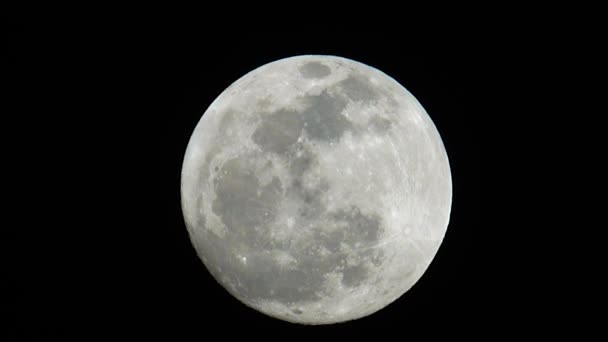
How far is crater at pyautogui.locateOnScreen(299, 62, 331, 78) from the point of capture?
176 inches

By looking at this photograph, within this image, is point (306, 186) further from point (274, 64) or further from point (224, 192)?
point (274, 64)

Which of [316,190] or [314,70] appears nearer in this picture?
[316,190]

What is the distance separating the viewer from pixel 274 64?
479 centimetres

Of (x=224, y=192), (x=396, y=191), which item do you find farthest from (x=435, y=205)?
(x=224, y=192)

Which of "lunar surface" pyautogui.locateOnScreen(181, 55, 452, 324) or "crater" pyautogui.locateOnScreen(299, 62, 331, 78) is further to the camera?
"crater" pyautogui.locateOnScreen(299, 62, 331, 78)

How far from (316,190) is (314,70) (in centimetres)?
108

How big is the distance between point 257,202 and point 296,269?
608 mm

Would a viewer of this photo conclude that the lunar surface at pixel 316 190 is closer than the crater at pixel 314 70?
Yes

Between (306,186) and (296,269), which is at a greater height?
(306,186)

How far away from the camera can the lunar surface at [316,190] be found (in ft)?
13.4

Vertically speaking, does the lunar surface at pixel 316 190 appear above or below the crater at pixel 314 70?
below

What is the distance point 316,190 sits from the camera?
13.3 feet

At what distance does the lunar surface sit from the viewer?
13.4 ft

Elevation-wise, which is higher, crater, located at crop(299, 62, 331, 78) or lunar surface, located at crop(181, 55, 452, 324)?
crater, located at crop(299, 62, 331, 78)
